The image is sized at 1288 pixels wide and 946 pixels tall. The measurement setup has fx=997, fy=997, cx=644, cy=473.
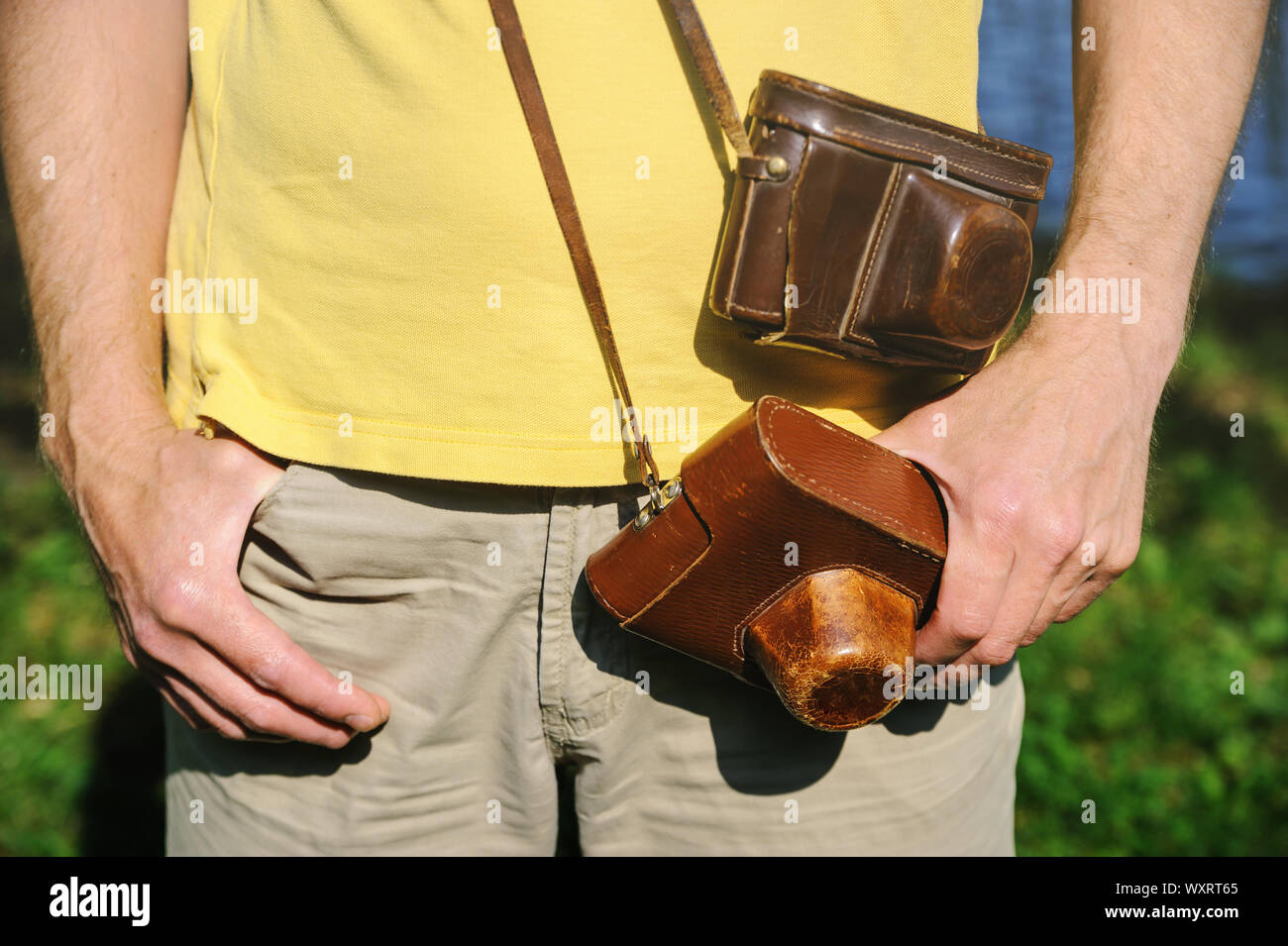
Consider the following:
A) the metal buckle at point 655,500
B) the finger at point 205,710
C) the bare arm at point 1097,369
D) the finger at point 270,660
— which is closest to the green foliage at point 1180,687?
the bare arm at point 1097,369

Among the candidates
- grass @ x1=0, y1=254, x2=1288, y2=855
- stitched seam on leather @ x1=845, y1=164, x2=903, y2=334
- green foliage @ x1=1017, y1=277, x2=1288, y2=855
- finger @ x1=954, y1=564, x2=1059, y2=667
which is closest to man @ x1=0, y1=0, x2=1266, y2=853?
finger @ x1=954, y1=564, x2=1059, y2=667

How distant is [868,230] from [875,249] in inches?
0.9

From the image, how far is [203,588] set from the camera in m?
1.28

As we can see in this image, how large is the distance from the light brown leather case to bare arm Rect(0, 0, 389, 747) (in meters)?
0.47

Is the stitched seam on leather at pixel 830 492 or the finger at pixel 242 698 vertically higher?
the stitched seam on leather at pixel 830 492

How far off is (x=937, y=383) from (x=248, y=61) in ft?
3.20

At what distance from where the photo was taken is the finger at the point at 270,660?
4.22 ft

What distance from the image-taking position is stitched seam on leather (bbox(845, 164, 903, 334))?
3.62 feet

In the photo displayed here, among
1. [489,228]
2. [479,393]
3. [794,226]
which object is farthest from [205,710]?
[794,226]

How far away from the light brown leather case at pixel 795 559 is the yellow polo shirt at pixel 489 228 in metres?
0.11

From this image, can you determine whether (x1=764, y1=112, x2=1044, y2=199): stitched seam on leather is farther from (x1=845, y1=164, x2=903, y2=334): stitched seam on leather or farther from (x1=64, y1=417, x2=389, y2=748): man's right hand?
(x1=64, y1=417, x2=389, y2=748): man's right hand

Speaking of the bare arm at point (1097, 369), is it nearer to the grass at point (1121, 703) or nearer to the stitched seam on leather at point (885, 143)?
the stitched seam on leather at point (885, 143)

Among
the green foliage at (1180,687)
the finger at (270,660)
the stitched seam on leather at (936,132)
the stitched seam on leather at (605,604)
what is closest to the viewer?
the stitched seam on leather at (936,132)
